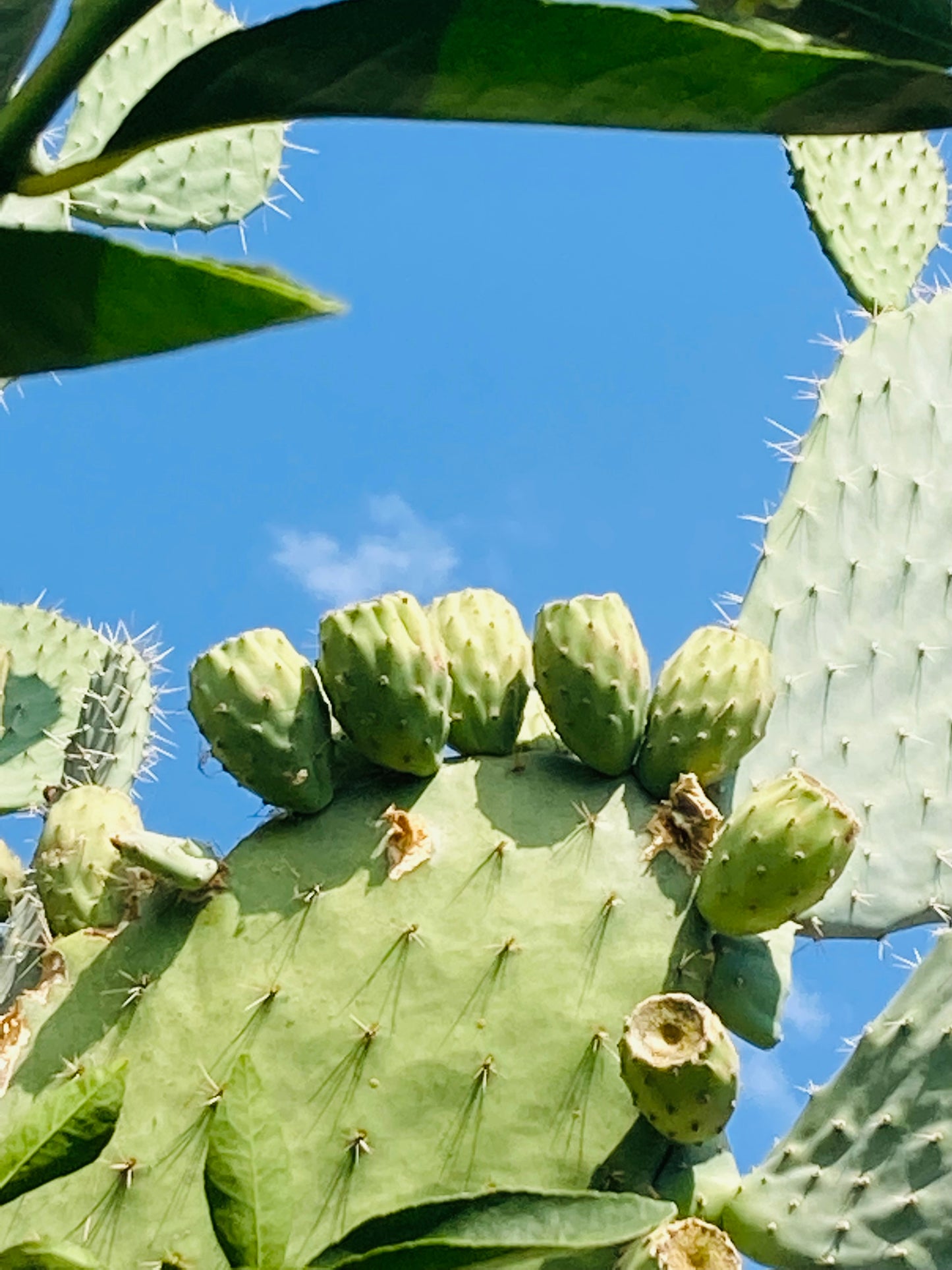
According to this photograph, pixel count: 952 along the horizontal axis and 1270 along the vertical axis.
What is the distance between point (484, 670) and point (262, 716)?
0.74ft

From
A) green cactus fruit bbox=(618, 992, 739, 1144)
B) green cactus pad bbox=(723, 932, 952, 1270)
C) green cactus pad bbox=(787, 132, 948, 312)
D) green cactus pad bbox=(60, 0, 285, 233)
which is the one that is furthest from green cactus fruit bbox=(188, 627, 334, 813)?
green cactus pad bbox=(60, 0, 285, 233)

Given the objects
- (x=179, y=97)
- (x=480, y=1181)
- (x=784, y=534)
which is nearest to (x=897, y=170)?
(x=784, y=534)

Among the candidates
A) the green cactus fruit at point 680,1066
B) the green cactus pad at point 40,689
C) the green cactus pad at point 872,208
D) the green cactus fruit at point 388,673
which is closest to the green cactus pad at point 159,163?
the green cactus pad at point 40,689

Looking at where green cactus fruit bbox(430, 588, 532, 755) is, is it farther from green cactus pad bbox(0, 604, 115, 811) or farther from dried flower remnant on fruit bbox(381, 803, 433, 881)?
green cactus pad bbox(0, 604, 115, 811)

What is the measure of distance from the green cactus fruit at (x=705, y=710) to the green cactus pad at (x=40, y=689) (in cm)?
144

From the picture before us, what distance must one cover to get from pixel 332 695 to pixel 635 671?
291 millimetres

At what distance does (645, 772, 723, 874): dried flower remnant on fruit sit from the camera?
135 cm

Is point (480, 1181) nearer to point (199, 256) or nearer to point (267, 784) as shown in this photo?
point (267, 784)

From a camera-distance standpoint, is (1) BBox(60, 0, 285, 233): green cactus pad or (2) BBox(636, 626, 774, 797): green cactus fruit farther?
(1) BBox(60, 0, 285, 233): green cactus pad

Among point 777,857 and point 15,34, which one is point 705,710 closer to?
point 777,857

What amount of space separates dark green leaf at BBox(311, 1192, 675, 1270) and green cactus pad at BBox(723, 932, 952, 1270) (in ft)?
1.92

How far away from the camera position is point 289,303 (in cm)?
40

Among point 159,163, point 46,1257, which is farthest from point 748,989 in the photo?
point 159,163

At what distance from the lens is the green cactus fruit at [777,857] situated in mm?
1229
